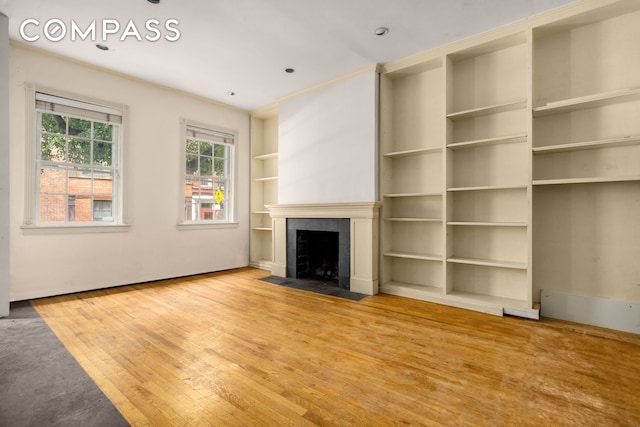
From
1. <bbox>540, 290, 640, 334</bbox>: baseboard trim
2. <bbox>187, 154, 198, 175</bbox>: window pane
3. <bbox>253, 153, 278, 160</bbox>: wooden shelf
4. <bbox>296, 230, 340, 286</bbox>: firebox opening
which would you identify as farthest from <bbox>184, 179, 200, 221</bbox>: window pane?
<bbox>540, 290, 640, 334</bbox>: baseboard trim

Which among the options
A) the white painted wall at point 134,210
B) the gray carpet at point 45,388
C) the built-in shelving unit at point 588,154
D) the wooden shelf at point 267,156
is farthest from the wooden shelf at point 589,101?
the white painted wall at point 134,210

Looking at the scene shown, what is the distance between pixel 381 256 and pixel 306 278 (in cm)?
136

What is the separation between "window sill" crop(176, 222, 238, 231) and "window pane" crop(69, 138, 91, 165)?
147 centimetres

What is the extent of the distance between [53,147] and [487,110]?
512 centimetres

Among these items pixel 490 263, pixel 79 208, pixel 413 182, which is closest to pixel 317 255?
pixel 413 182

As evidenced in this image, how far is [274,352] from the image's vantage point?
228cm

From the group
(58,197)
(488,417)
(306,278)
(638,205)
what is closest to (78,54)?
(58,197)

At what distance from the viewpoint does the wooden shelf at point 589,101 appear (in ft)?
8.41

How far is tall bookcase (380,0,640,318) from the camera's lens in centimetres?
279

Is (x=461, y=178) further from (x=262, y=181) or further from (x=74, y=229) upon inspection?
(x=74, y=229)

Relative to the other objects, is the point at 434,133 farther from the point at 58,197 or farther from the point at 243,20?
the point at 58,197

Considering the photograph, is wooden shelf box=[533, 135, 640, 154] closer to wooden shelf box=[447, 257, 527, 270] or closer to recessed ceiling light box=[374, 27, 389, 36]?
wooden shelf box=[447, 257, 527, 270]

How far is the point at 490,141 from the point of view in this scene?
327 centimetres

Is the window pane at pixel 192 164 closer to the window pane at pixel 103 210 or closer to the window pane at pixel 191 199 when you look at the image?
the window pane at pixel 191 199
